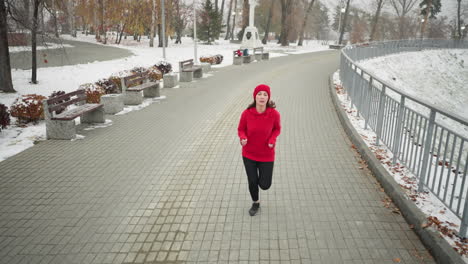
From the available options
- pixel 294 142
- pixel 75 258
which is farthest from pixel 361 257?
pixel 294 142

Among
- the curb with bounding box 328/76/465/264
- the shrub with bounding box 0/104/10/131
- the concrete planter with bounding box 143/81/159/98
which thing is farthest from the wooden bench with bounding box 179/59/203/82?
the curb with bounding box 328/76/465/264

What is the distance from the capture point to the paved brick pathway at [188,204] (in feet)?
13.6

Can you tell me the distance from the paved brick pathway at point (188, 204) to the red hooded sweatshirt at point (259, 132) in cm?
89

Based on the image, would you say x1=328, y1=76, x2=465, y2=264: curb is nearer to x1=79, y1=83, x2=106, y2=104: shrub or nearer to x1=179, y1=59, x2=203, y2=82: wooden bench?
x1=79, y1=83, x2=106, y2=104: shrub

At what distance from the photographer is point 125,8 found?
152 feet

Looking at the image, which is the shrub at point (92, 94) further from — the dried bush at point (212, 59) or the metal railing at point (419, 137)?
the dried bush at point (212, 59)

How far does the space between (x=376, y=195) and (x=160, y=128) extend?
571cm

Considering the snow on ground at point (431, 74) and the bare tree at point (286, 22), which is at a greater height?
the bare tree at point (286, 22)

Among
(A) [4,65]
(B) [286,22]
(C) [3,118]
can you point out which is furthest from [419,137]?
(B) [286,22]

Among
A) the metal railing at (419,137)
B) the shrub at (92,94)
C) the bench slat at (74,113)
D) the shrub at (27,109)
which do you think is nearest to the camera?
the metal railing at (419,137)

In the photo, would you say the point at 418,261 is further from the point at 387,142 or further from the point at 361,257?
the point at 387,142

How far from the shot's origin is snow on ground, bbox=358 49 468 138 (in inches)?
1267

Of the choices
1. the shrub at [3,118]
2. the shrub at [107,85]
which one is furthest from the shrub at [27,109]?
the shrub at [107,85]

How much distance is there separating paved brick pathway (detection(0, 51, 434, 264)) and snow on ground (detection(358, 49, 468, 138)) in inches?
962
